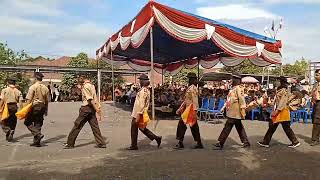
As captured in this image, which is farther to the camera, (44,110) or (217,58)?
(217,58)

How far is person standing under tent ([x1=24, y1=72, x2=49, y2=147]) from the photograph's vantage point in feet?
29.9

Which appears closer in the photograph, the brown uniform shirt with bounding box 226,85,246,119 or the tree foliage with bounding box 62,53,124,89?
the brown uniform shirt with bounding box 226,85,246,119

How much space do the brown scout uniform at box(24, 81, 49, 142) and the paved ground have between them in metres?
0.44

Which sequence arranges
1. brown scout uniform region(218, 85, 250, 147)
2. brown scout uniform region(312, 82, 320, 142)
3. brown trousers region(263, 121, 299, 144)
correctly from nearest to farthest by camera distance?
brown scout uniform region(218, 85, 250, 147) < brown trousers region(263, 121, 299, 144) < brown scout uniform region(312, 82, 320, 142)

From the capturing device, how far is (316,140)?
9.35 m

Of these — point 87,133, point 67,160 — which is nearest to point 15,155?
point 67,160

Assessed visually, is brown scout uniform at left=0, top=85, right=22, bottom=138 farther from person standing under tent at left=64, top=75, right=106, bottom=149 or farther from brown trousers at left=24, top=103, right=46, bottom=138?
person standing under tent at left=64, top=75, right=106, bottom=149

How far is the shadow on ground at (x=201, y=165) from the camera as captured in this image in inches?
252

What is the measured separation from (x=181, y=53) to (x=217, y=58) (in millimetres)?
2004

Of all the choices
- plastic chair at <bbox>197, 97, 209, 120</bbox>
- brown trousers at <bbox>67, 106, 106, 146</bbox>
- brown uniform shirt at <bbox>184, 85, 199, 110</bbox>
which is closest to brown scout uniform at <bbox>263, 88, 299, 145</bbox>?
brown uniform shirt at <bbox>184, 85, 199, 110</bbox>

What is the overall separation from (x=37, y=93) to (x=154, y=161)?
3363 millimetres

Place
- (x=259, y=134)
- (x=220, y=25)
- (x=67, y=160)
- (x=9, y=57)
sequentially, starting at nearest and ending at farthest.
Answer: (x=67, y=160)
(x=259, y=134)
(x=220, y=25)
(x=9, y=57)

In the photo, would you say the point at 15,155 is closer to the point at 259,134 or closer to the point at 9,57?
the point at 259,134

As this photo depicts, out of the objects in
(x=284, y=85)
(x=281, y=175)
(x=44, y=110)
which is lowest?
(x=281, y=175)
